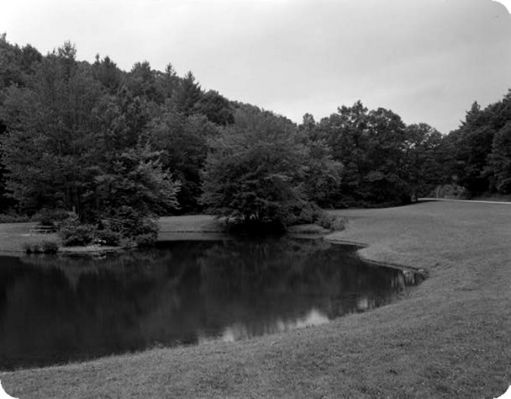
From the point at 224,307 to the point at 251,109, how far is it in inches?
1178

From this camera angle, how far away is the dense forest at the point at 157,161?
33375 mm

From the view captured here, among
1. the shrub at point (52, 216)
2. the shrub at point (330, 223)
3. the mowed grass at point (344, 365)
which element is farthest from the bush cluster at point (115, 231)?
the mowed grass at point (344, 365)

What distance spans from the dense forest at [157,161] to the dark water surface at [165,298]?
8088 millimetres

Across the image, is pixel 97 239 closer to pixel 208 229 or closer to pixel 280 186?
pixel 208 229

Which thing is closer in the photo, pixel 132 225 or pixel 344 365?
pixel 344 365

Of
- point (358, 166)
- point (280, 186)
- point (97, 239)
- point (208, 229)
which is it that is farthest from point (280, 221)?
point (358, 166)

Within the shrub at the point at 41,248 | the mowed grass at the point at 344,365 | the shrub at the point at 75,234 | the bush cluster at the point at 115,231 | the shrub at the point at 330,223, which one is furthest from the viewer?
the shrub at the point at 330,223

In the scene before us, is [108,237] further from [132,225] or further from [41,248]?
[41,248]

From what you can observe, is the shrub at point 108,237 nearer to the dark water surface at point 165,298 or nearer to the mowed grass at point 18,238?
the mowed grass at point 18,238

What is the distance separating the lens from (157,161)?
34.0 meters

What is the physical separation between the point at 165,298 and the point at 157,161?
62.5 ft

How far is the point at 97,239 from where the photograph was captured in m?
30.0

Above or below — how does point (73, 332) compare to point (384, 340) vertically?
below

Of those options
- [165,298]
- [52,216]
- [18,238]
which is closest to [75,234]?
[18,238]
